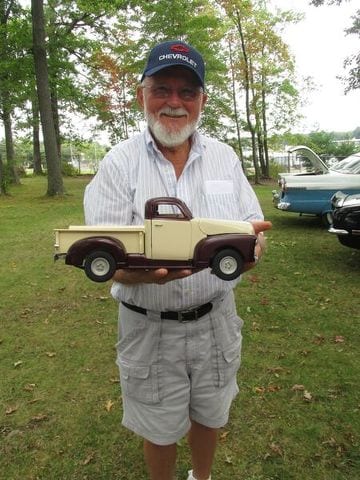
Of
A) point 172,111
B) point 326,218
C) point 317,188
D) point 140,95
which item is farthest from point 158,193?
point 326,218

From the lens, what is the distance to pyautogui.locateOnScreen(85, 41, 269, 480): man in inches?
79.7

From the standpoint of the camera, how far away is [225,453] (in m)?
3.11

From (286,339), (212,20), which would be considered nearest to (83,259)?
(286,339)

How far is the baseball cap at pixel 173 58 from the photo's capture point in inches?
79.0

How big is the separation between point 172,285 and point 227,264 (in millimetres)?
315

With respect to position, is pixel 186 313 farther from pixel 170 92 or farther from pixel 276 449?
pixel 276 449

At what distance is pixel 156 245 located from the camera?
179cm

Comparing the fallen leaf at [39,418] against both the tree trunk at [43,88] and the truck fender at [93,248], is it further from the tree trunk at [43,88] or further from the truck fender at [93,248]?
the tree trunk at [43,88]

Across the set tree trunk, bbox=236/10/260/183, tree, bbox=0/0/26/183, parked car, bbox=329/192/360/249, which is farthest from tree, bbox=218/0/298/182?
parked car, bbox=329/192/360/249

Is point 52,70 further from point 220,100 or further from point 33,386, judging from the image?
point 33,386

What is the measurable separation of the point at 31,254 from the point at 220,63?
15.6 m

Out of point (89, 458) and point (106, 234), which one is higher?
point (106, 234)

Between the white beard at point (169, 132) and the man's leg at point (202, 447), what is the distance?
1.54 meters

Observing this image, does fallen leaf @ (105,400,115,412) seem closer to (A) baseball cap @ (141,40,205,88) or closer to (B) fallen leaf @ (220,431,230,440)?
(B) fallen leaf @ (220,431,230,440)
